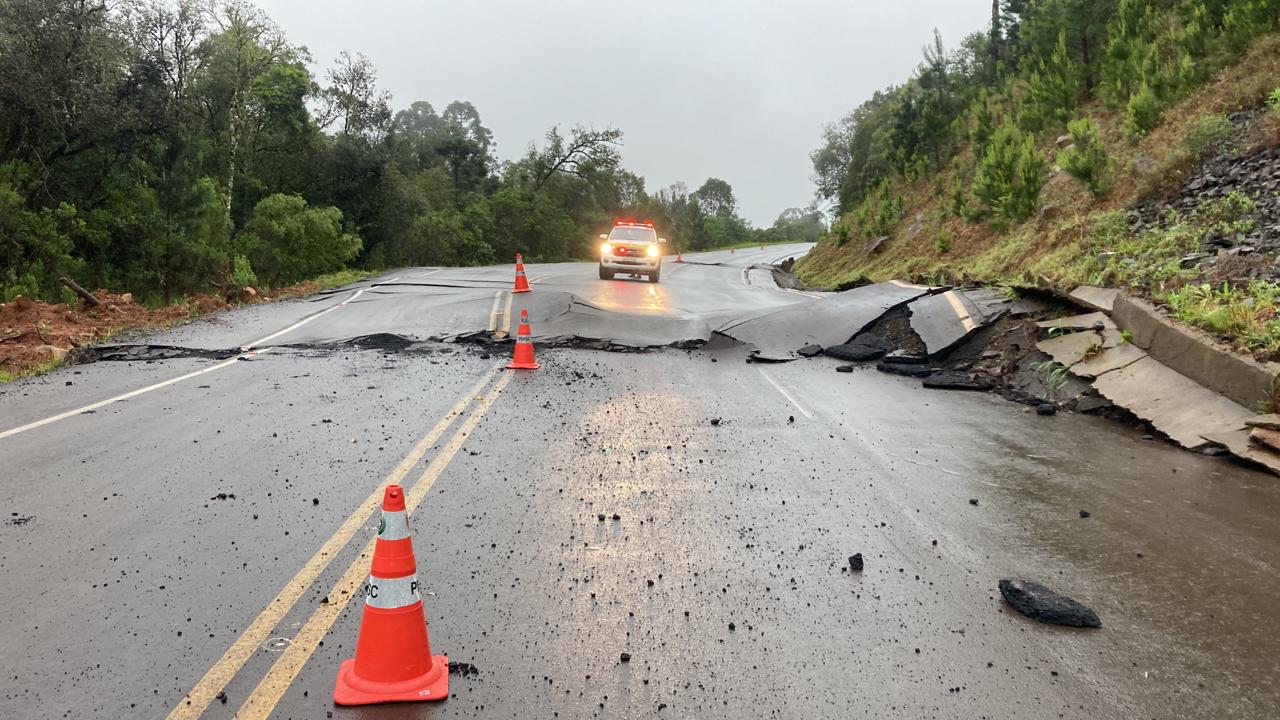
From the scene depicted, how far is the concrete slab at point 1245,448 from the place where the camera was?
646cm

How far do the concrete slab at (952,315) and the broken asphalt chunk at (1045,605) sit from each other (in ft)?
25.3

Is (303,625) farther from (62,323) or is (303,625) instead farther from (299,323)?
(62,323)

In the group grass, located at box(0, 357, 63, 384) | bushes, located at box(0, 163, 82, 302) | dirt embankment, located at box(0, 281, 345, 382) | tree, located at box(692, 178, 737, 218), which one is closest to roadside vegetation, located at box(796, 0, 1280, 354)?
grass, located at box(0, 357, 63, 384)

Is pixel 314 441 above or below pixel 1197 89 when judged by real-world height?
below

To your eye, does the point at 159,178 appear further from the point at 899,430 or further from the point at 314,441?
the point at 899,430

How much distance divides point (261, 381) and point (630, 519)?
6647 mm

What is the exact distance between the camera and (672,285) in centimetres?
2519

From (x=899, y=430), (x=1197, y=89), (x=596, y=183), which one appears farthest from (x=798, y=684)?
(x=596, y=183)

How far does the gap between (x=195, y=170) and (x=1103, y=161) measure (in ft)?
Answer: 100

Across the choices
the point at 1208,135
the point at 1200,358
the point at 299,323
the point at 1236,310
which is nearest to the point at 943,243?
the point at 1208,135

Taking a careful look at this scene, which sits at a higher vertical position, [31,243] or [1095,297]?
[31,243]

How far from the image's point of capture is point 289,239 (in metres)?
37.9

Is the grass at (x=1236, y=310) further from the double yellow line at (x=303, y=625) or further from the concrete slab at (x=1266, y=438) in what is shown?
the double yellow line at (x=303, y=625)

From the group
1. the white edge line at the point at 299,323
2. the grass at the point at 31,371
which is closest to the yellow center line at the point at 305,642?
the grass at the point at 31,371
